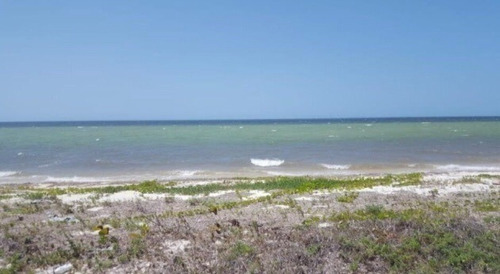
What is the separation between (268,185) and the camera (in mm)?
22703

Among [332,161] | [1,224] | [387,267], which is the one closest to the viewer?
[387,267]

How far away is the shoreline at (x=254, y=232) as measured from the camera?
9.59 meters

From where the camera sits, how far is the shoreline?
9594mm

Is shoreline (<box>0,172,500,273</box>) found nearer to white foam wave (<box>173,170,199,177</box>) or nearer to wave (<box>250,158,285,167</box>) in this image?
white foam wave (<box>173,170,199,177</box>)

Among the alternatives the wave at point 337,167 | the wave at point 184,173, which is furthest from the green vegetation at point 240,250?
the wave at point 337,167

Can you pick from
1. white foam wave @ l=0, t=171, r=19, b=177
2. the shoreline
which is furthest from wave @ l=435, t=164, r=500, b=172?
white foam wave @ l=0, t=171, r=19, b=177

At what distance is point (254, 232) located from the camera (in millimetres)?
11898

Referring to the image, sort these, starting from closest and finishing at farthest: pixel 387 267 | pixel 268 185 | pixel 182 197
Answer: pixel 387 267, pixel 182 197, pixel 268 185

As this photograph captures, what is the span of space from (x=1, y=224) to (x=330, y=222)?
36.7ft

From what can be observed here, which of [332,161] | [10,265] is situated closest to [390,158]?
[332,161]

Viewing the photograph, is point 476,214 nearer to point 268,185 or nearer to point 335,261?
point 335,261

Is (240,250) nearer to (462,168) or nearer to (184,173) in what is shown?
(184,173)

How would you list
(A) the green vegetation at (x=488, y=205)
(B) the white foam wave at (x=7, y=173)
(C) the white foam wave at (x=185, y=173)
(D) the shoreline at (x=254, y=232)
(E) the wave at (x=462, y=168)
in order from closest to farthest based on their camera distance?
(D) the shoreline at (x=254, y=232) < (A) the green vegetation at (x=488, y=205) < (E) the wave at (x=462, y=168) < (C) the white foam wave at (x=185, y=173) < (B) the white foam wave at (x=7, y=173)

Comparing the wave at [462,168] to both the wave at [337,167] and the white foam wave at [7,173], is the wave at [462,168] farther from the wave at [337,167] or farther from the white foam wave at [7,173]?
the white foam wave at [7,173]
